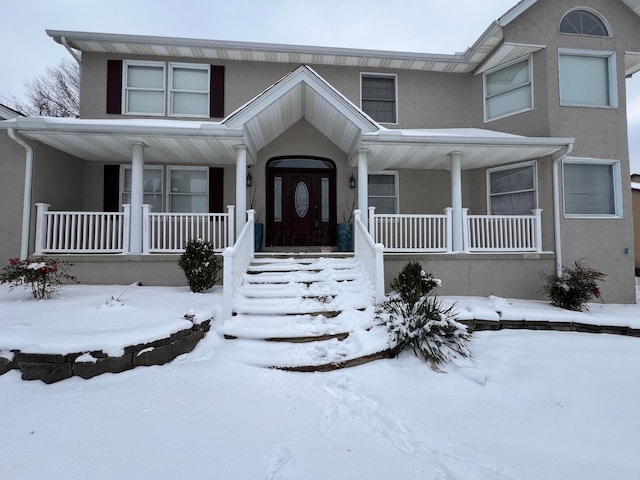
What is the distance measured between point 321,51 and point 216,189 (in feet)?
15.1

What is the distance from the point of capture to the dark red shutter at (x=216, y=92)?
816 cm

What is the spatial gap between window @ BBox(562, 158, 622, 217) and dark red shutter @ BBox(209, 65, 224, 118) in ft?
28.4

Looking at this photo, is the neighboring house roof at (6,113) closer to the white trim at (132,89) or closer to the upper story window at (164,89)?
the upper story window at (164,89)

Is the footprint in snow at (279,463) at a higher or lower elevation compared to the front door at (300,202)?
lower

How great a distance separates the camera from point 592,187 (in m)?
7.32

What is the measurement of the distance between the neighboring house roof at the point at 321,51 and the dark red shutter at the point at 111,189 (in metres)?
3.09

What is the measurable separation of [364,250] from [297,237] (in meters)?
2.71

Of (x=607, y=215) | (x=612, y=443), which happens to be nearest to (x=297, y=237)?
(x=612, y=443)

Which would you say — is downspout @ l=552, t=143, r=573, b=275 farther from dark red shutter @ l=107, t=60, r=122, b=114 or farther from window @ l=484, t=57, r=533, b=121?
dark red shutter @ l=107, t=60, r=122, b=114

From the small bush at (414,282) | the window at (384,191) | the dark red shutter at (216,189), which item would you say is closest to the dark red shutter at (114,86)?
the dark red shutter at (216,189)

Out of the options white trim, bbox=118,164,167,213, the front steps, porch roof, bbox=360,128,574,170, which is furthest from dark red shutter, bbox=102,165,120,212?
porch roof, bbox=360,128,574,170

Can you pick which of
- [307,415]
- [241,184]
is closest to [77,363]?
[307,415]

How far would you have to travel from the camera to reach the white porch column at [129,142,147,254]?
6.38 meters

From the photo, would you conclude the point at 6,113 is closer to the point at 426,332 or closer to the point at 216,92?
the point at 216,92
